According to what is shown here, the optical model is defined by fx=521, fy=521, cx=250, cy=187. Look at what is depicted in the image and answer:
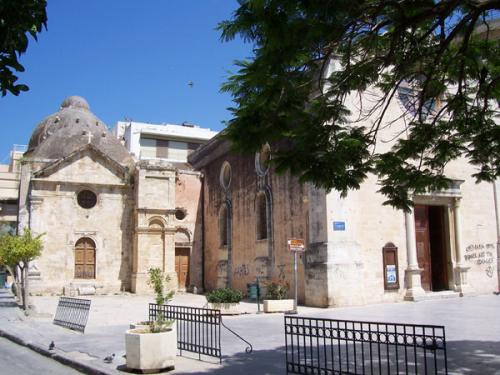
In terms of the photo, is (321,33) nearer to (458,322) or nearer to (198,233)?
(458,322)

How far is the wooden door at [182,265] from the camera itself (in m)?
29.2

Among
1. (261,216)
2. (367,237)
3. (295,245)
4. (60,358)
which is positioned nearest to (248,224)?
(261,216)

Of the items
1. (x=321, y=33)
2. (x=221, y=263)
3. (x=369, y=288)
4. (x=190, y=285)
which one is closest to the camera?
(x=321, y=33)

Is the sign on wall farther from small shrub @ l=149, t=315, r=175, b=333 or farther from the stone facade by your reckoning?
small shrub @ l=149, t=315, r=175, b=333

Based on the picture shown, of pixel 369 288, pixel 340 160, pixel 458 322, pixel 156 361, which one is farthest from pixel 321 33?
pixel 369 288

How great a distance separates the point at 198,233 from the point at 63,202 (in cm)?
751

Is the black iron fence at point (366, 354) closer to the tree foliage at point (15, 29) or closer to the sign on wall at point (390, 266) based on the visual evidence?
the tree foliage at point (15, 29)

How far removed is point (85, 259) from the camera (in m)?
27.1

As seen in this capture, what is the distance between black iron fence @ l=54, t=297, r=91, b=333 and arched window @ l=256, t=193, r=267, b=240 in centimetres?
1008

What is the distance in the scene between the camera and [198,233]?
2980 centimetres

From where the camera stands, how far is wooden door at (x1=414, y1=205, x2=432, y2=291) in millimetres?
20109

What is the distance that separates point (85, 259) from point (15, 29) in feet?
81.9

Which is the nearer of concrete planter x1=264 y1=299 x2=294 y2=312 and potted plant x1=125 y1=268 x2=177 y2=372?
potted plant x1=125 y1=268 x2=177 y2=372

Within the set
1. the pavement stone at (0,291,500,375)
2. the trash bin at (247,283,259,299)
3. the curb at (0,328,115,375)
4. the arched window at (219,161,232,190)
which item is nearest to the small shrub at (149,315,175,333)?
the pavement stone at (0,291,500,375)
